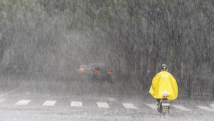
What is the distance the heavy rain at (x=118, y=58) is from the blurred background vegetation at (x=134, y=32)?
0.20ft

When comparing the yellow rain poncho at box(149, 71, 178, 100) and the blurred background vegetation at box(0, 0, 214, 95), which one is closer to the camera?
the yellow rain poncho at box(149, 71, 178, 100)

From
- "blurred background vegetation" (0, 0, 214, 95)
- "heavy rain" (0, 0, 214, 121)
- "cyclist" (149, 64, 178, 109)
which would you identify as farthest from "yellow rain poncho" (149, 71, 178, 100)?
"blurred background vegetation" (0, 0, 214, 95)

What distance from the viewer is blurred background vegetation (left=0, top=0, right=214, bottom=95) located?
28.7 metres

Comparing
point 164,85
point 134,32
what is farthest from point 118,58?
point 164,85

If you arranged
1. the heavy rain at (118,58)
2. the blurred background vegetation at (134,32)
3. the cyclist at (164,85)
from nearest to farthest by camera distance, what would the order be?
the cyclist at (164,85)
the heavy rain at (118,58)
the blurred background vegetation at (134,32)

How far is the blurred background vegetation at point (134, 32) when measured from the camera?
94.2 ft

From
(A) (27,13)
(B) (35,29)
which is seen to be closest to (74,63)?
(B) (35,29)

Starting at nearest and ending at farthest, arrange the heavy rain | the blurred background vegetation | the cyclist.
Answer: the cyclist < the heavy rain < the blurred background vegetation

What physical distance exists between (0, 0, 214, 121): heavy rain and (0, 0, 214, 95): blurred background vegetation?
6cm

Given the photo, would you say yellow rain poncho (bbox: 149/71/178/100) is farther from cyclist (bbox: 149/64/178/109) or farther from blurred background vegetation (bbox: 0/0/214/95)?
blurred background vegetation (bbox: 0/0/214/95)

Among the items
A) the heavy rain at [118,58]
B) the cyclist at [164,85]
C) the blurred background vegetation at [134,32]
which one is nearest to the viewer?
the cyclist at [164,85]

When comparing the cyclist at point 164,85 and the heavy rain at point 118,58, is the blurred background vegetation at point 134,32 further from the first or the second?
the cyclist at point 164,85

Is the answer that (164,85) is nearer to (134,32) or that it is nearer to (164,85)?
(164,85)

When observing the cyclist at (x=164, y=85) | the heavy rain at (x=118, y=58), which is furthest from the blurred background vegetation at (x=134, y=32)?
the cyclist at (x=164, y=85)
